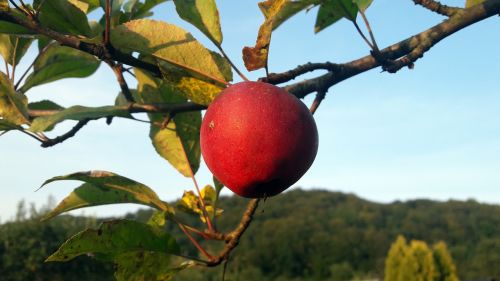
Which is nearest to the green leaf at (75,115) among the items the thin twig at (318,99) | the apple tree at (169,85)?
the apple tree at (169,85)

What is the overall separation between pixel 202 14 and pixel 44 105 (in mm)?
643

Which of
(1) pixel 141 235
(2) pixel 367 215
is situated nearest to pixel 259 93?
(1) pixel 141 235

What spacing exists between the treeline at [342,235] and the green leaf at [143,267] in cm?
1008

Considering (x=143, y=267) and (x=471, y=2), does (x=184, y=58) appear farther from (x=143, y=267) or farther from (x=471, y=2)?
(x=471, y=2)

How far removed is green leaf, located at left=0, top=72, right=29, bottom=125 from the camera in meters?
1.03

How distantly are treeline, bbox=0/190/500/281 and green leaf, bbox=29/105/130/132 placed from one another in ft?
33.8

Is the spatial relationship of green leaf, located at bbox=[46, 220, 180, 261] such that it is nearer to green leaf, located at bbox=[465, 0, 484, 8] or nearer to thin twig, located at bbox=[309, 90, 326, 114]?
thin twig, located at bbox=[309, 90, 326, 114]

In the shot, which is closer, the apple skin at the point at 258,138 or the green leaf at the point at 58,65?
the apple skin at the point at 258,138

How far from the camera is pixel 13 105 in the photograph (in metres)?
1.04

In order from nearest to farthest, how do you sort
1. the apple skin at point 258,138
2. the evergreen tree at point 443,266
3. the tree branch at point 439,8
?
the apple skin at point 258,138
the tree branch at point 439,8
the evergreen tree at point 443,266

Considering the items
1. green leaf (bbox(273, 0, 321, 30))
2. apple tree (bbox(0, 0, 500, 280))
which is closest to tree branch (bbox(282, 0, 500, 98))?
apple tree (bbox(0, 0, 500, 280))

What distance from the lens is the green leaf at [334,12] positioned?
1127mm

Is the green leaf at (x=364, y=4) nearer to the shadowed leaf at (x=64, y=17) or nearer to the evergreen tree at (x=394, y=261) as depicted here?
the shadowed leaf at (x=64, y=17)

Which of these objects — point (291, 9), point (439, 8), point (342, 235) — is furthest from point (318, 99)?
point (342, 235)
